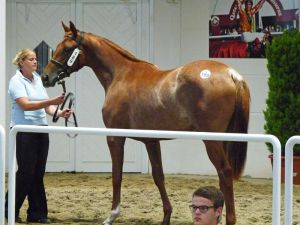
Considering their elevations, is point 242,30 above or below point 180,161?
Answer: above

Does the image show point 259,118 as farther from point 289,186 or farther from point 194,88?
point 289,186

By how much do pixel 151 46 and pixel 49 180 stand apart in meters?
2.13

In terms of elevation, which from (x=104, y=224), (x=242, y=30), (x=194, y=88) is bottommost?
(x=104, y=224)

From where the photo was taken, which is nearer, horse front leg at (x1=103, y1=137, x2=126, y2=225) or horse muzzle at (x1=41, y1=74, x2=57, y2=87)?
horse front leg at (x1=103, y1=137, x2=126, y2=225)

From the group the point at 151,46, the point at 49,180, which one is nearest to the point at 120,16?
the point at 151,46

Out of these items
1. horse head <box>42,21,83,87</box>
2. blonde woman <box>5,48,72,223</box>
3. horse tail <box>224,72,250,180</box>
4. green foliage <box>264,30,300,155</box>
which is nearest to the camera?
blonde woman <box>5,48,72,223</box>

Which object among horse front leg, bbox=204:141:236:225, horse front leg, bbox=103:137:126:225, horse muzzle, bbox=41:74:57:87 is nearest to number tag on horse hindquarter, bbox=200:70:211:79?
horse front leg, bbox=204:141:236:225

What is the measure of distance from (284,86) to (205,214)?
567 cm

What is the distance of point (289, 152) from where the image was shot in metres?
5.18

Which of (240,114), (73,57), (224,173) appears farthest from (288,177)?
(73,57)

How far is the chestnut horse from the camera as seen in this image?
7.65m

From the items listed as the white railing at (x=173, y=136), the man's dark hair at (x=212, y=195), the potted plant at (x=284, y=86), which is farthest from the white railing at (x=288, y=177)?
the potted plant at (x=284, y=86)

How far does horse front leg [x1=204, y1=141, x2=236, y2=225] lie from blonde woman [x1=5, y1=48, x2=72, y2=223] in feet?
4.04

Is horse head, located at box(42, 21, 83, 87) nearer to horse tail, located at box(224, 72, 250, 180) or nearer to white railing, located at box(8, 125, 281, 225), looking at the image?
horse tail, located at box(224, 72, 250, 180)
